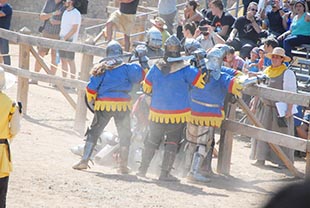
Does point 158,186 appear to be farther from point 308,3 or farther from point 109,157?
point 308,3

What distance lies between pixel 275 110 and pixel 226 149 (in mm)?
1042

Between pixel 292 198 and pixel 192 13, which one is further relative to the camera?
pixel 192 13

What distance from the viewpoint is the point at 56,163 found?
913 centimetres

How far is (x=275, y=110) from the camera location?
1002cm

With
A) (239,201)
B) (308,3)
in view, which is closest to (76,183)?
(239,201)

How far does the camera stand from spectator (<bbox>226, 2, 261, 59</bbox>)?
13370 millimetres

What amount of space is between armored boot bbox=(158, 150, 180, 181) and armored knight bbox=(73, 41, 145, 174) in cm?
53

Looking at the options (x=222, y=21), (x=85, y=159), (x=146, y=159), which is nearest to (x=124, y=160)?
(x=146, y=159)

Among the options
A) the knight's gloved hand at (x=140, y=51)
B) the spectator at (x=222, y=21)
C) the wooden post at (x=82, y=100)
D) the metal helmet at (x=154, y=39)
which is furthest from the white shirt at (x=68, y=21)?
the knight's gloved hand at (x=140, y=51)

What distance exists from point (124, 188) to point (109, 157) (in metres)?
1.51

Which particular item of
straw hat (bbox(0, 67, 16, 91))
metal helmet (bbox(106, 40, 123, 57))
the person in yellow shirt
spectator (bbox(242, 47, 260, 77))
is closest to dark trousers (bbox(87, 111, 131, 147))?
metal helmet (bbox(106, 40, 123, 57))

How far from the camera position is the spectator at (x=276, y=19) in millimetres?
14003

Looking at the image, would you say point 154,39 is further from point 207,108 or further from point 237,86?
point 237,86

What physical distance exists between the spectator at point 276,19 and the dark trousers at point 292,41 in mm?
815
